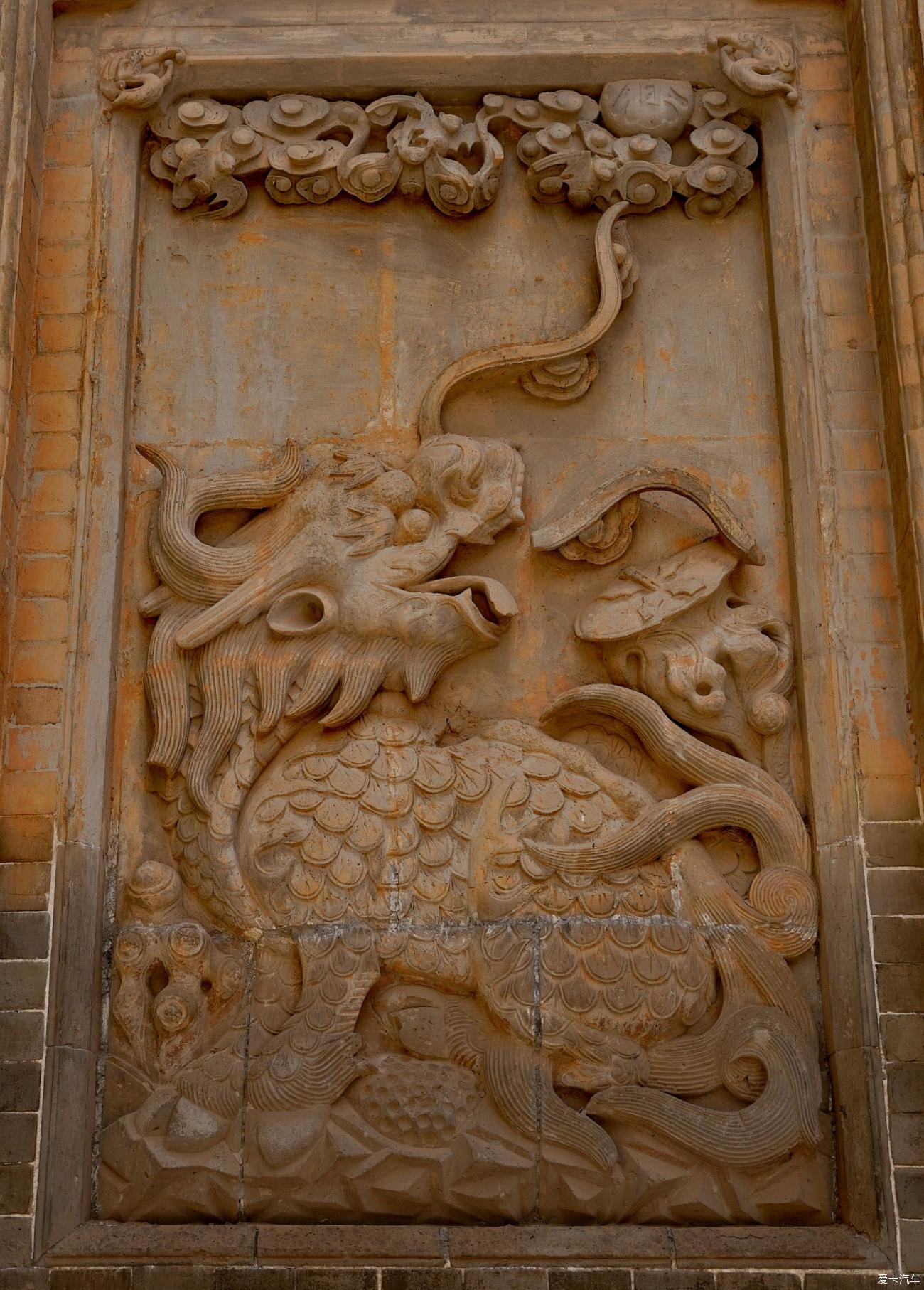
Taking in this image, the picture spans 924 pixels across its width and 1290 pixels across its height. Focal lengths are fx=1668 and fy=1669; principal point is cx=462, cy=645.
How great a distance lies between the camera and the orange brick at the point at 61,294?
620 centimetres

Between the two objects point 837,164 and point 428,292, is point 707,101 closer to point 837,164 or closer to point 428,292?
point 837,164

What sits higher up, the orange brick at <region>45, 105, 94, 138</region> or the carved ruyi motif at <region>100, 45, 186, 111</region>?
the carved ruyi motif at <region>100, 45, 186, 111</region>

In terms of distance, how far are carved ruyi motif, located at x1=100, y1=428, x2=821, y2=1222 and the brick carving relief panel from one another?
12 millimetres

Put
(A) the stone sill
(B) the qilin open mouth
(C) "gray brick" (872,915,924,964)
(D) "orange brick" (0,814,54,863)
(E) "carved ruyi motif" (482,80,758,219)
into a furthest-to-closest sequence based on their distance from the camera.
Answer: (E) "carved ruyi motif" (482,80,758,219)
(B) the qilin open mouth
(D) "orange brick" (0,814,54,863)
(C) "gray brick" (872,915,924,964)
(A) the stone sill

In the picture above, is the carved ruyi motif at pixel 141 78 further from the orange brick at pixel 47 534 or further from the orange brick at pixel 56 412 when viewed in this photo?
the orange brick at pixel 47 534

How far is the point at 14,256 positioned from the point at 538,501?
2070mm

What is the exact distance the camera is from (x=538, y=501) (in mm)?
6141

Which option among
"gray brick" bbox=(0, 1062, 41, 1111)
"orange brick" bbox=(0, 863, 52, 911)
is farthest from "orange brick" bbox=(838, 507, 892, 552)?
"gray brick" bbox=(0, 1062, 41, 1111)

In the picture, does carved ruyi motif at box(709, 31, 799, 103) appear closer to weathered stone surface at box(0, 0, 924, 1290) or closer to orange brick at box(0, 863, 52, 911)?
weathered stone surface at box(0, 0, 924, 1290)

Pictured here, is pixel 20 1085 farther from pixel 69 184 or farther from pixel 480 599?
pixel 69 184

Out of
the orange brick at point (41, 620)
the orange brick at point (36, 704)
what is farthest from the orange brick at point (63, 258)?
the orange brick at point (36, 704)

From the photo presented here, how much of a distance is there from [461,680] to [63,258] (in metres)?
2.20

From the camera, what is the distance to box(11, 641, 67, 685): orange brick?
5738 mm

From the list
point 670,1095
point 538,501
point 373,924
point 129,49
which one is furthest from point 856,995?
point 129,49
